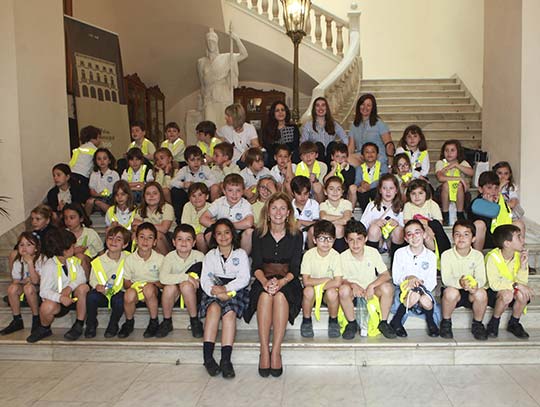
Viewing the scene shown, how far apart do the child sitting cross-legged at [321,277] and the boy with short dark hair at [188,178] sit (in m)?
1.51

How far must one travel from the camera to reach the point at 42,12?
473 centimetres

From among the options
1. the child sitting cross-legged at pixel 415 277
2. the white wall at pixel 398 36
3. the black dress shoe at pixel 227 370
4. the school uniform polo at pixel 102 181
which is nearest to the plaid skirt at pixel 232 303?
the black dress shoe at pixel 227 370

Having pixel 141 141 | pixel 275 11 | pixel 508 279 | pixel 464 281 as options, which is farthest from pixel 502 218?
pixel 275 11

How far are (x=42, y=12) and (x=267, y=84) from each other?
18.6 ft

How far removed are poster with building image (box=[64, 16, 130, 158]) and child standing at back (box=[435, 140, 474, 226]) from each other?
12.6 ft

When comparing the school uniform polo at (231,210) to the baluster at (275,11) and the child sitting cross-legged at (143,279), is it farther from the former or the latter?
the baluster at (275,11)

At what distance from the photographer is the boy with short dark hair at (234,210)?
3830 millimetres

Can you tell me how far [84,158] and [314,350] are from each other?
9.56 feet

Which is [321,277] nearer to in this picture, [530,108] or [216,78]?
[530,108]

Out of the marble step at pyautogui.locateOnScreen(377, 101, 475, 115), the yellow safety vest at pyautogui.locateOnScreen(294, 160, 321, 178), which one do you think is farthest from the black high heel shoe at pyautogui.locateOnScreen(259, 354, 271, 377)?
the marble step at pyautogui.locateOnScreen(377, 101, 475, 115)

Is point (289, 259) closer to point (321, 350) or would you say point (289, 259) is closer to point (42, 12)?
point (321, 350)

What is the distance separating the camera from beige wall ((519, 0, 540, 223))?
433 cm

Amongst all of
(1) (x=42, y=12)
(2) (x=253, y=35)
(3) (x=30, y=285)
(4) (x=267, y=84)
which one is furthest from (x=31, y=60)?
(4) (x=267, y=84)

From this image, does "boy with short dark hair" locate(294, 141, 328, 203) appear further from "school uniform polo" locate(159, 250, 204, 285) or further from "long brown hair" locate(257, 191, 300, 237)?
"school uniform polo" locate(159, 250, 204, 285)
